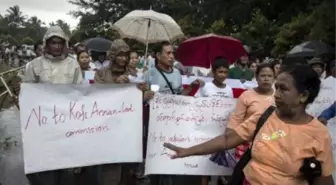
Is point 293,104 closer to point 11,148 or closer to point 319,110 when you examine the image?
point 319,110

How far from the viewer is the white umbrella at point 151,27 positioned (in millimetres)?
9359

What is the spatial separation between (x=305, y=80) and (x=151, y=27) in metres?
6.26

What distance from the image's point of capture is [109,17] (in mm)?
65562

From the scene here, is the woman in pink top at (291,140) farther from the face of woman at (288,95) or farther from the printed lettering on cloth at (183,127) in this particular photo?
the printed lettering on cloth at (183,127)

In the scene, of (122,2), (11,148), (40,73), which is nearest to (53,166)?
(40,73)

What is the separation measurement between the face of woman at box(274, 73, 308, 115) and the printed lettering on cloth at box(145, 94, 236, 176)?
110 inches

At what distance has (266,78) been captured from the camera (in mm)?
5996

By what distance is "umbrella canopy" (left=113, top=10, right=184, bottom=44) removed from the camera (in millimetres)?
9359

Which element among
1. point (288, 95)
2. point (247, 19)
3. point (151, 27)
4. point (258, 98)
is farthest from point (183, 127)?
point (247, 19)

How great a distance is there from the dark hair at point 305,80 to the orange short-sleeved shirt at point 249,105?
227 cm

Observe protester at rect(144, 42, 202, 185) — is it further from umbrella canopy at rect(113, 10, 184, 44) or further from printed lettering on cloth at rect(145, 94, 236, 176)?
umbrella canopy at rect(113, 10, 184, 44)

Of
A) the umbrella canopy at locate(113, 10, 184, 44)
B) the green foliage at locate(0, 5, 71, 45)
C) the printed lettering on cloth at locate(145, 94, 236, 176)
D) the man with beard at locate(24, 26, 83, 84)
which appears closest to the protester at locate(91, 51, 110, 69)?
the umbrella canopy at locate(113, 10, 184, 44)

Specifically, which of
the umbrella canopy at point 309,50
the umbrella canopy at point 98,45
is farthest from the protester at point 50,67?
the umbrella canopy at point 309,50

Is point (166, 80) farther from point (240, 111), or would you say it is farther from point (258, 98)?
point (258, 98)
